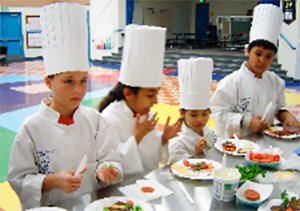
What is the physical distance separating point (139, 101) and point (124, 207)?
636 millimetres

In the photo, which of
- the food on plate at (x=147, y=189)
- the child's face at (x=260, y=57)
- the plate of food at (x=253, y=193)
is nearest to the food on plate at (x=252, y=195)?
the plate of food at (x=253, y=193)

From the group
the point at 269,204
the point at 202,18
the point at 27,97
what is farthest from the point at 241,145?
the point at 202,18

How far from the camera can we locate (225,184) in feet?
4.59

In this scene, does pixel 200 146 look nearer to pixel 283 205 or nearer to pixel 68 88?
pixel 283 205

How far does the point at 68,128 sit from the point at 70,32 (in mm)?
404

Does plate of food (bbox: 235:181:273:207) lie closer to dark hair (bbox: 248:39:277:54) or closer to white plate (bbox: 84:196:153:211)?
white plate (bbox: 84:196:153:211)

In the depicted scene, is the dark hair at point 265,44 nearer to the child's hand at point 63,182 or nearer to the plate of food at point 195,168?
the plate of food at point 195,168

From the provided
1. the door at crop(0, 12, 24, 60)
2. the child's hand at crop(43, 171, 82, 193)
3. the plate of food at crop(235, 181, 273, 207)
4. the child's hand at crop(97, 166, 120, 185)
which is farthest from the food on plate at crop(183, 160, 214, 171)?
the door at crop(0, 12, 24, 60)

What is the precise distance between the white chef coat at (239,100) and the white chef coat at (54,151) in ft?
3.15

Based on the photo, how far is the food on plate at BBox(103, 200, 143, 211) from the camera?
4.35 ft

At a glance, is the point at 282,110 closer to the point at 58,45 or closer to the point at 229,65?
the point at 58,45

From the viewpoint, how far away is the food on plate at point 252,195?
140 centimetres

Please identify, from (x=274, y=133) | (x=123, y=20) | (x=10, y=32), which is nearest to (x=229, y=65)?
(x=123, y=20)

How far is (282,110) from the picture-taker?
2.68 meters
